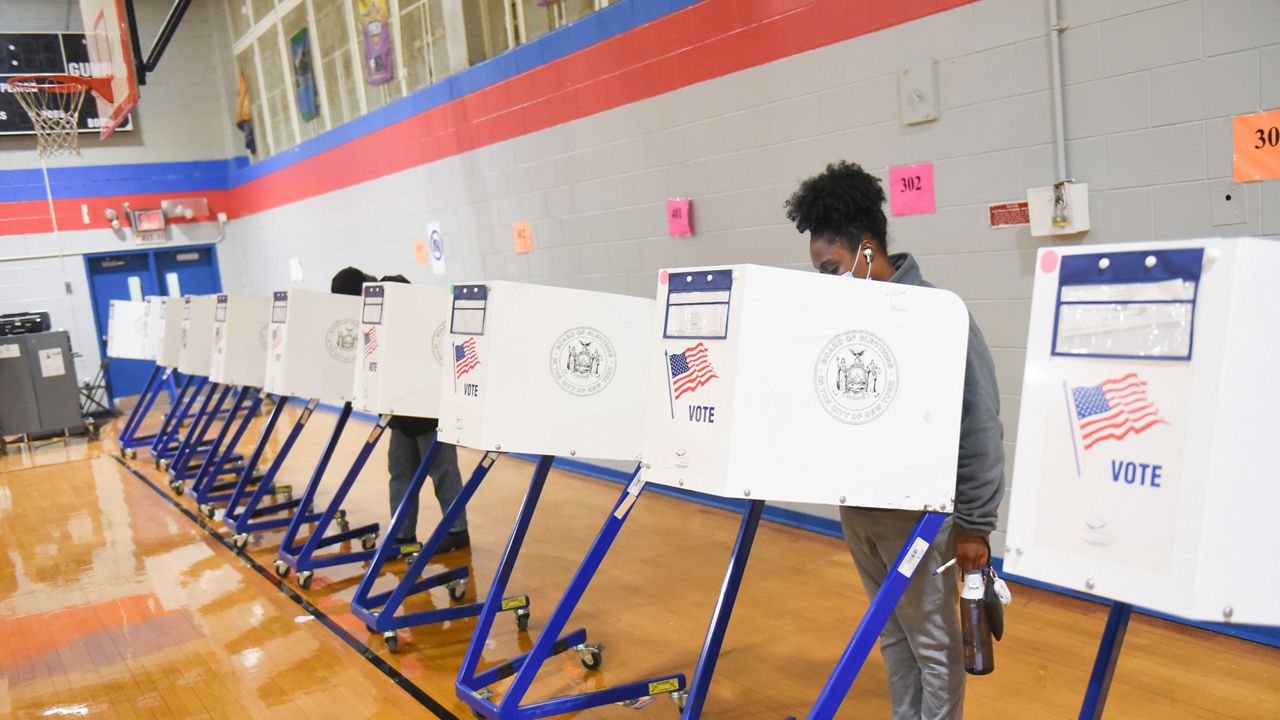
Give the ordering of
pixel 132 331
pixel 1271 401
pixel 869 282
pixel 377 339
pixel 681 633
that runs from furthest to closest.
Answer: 1. pixel 132 331
2. pixel 377 339
3. pixel 681 633
4. pixel 869 282
5. pixel 1271 401

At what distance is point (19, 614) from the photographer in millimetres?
4270

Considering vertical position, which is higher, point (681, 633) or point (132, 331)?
point (132, 331)

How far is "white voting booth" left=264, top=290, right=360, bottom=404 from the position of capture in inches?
176

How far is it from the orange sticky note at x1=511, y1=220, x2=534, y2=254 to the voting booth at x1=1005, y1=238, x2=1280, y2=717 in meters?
5.02

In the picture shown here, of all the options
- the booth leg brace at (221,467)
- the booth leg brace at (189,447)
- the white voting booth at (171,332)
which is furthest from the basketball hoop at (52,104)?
the booth leg brace at (221,467)

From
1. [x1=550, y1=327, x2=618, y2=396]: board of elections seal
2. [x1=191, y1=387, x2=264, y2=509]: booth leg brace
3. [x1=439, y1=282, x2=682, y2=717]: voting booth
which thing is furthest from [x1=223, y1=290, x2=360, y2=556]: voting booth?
[x1=550, y1=327, x2=618, y2=396]: board of elections seal

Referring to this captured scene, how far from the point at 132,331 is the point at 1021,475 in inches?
353

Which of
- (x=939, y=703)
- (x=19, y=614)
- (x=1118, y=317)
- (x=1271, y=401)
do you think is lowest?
(x=19, y=614)

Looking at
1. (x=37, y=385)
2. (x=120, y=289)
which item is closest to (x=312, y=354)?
(x=37, y=385)

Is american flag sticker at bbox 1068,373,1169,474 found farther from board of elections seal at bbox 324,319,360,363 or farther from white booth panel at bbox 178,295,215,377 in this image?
white booth panel at bbox 178,295,215,377

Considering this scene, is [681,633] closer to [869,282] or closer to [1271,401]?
[869,282]

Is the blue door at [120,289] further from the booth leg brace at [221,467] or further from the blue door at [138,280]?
the booth leg brace at [221,467]

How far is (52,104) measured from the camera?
934cm

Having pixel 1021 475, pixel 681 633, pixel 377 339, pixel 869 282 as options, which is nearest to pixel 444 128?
pixel 377 339
